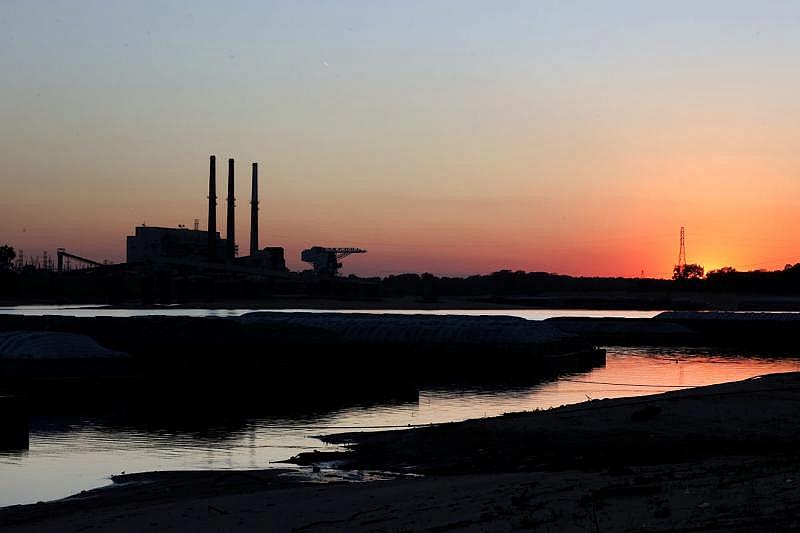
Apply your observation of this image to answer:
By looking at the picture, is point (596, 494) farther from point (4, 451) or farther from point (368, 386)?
point (368, 386)

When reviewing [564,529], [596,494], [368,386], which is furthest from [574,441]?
[368,386]

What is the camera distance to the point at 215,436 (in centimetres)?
3550

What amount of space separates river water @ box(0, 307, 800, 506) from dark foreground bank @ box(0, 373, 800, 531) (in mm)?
2045

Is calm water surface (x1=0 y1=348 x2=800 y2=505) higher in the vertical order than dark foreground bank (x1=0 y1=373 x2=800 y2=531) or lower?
lower

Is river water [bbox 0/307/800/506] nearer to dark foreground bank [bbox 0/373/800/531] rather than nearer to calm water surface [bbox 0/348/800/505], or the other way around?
calm water surface [bbox 0/348/800/505]

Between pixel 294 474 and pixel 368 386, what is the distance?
28.6m

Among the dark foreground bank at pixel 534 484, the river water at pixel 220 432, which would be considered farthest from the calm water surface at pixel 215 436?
the dark foreground bank at pixel 534 484

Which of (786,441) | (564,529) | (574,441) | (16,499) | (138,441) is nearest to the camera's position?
(564,529)

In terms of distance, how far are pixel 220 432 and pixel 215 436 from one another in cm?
106

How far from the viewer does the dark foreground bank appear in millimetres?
14703

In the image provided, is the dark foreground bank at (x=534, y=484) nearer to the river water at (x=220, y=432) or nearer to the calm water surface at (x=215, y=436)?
the calm water surface at (x=215, y=436)

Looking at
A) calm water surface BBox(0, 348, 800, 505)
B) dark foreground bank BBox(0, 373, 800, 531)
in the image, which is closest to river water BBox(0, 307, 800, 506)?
calm water surface BBox(0, 348, 800, 505)

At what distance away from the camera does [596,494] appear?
1609 centimetres

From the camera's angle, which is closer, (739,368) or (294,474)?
(294,474)
